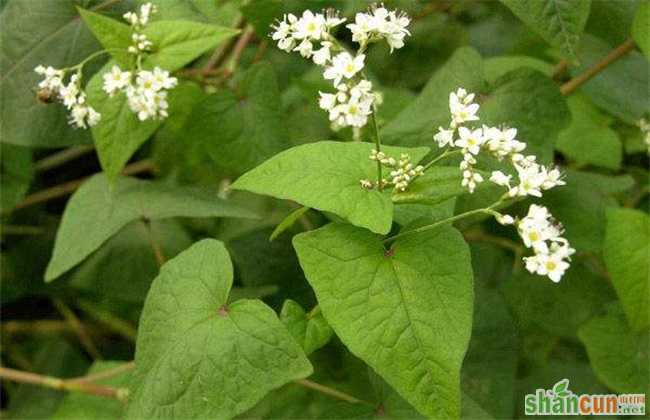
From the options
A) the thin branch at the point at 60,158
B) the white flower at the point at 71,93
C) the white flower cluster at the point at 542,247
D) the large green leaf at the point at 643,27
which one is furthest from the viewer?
the thin branch at the point at 60,158

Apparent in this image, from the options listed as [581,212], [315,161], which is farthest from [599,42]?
[315,161]

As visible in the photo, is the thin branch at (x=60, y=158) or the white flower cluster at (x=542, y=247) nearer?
the white flower cluster at (x=542, y=247)

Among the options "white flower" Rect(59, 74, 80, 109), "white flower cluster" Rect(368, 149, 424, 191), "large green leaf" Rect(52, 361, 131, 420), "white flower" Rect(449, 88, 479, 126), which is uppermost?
"white flower" Rect(59, 74, 80, 109)

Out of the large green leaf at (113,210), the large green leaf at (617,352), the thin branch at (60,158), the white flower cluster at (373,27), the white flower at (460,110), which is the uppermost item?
the white flower cluster at (373,27)

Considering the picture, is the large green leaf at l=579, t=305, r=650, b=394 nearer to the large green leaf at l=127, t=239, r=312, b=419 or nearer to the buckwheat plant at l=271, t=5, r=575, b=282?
the buckwheat plant at l=271, t=5, r=575, b=282

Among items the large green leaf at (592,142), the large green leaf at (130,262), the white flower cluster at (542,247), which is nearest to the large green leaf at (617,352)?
the large green leaf at (592,142)

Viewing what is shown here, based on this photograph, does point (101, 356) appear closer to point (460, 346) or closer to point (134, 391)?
point (134, 391)

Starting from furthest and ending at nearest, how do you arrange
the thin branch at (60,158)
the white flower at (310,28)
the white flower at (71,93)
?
1. the thin branch at (60,158)
2. the white flower at (71,93)
3. the white flower at (310,28)

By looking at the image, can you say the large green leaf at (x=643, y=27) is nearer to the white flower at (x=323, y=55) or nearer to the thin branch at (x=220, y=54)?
the white flower at (x=323, y=55)

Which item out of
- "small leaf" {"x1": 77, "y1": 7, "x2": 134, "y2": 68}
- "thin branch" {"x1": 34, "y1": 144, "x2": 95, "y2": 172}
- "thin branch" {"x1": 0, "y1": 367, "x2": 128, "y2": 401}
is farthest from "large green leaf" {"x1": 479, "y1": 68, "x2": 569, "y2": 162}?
"thin branch" {"x1": 34, "y1": 144, "x2": 95, "y2": 172}

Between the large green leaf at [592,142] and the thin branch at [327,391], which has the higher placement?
the large green leaf at [592,142]
